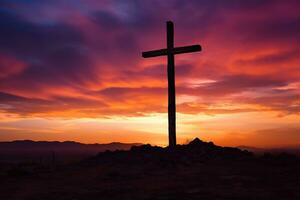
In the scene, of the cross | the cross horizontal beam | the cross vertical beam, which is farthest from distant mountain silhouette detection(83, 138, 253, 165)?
the cross horizontal beam

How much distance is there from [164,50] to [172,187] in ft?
35.1

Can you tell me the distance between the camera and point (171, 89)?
20359 millimetres

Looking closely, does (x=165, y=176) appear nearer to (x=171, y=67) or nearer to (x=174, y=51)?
(x=171, y=67)

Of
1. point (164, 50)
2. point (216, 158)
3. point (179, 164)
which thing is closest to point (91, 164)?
point (179, 164)

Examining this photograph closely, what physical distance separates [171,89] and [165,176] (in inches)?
268

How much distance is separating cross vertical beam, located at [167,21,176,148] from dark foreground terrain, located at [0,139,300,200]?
2.87 feet

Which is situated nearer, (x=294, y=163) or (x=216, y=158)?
(x=294, y=163)

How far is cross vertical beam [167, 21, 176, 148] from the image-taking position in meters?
20.1

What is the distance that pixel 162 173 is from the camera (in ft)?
50.7

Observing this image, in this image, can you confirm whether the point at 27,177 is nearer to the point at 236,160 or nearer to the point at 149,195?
the point at 149,195

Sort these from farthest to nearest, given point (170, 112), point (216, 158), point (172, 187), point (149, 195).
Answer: point (170, 112)
point (216, 158)
point (172, 187)
point (149, 195)

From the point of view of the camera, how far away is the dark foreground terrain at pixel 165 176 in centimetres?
1146

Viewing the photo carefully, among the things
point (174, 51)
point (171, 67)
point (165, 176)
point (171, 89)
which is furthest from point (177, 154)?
point (174, 51)

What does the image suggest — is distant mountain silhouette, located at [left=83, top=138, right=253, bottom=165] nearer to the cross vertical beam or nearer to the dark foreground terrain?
the dark foreground terrain
